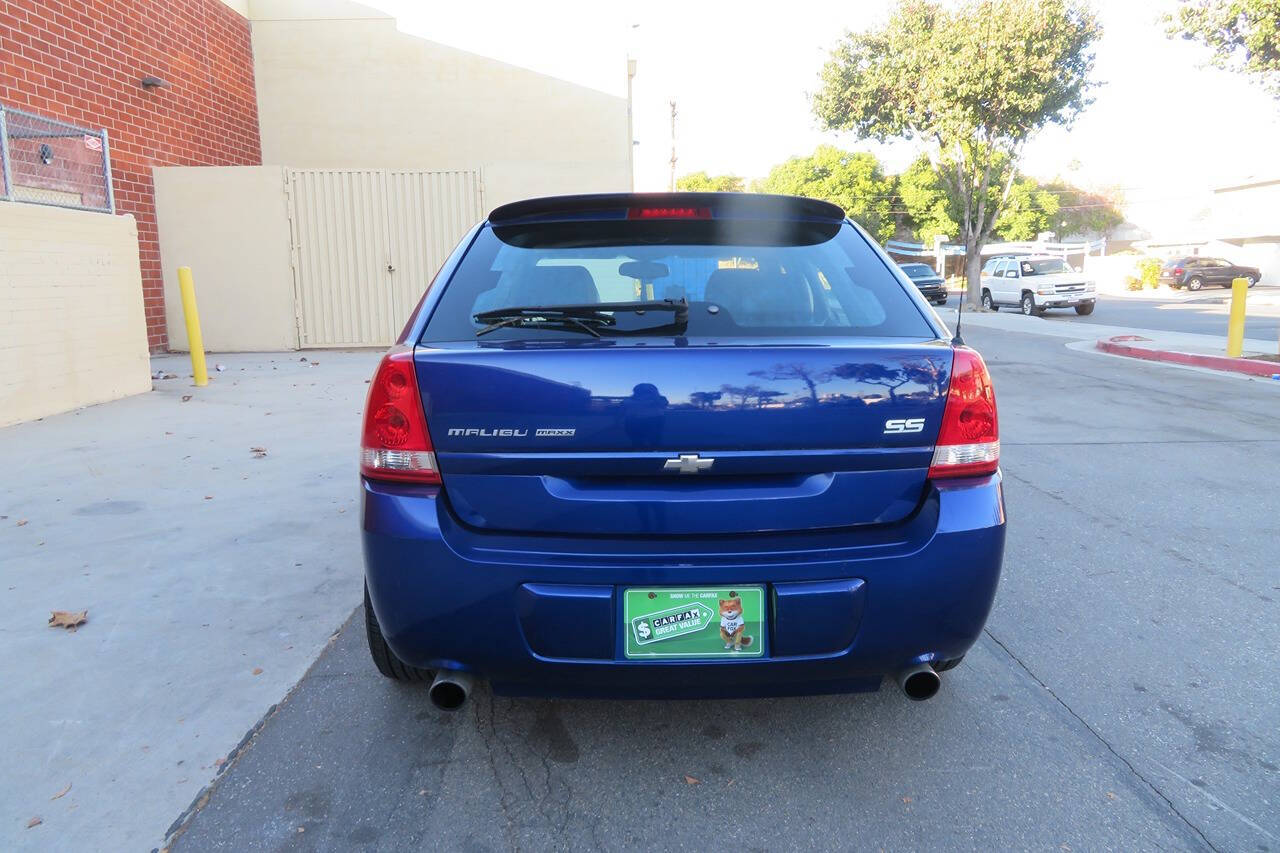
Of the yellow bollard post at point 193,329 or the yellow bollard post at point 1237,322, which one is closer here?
the yellow bollard post at point 193,329

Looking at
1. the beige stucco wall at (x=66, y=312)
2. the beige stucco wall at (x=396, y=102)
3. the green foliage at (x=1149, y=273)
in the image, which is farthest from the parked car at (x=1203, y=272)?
the beige stucco wall at (x=66, y=312)

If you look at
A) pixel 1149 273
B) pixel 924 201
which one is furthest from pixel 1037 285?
pixel 924 201

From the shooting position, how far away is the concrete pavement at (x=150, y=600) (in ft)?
8.20

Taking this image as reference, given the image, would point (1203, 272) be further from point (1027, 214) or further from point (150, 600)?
point (150, 600)

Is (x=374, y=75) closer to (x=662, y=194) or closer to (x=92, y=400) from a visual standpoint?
(x=92, y=400)

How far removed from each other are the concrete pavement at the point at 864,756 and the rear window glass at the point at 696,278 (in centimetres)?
128

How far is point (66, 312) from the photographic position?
795 cm

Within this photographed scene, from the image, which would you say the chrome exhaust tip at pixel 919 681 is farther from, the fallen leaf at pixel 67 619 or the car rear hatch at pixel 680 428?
the fallen leaf at pixel 67 619

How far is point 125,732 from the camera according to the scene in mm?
2736

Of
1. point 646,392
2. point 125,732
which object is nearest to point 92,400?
point 125,732

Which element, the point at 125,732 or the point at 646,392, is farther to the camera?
the point at 125,732

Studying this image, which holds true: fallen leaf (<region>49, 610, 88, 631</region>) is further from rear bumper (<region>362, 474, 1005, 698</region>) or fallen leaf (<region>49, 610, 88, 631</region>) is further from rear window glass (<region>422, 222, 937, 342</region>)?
rear window glass (<region>422, 222, 937, 342</region>)

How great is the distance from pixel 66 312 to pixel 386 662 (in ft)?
23.1

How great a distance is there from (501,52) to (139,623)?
1428 cm
